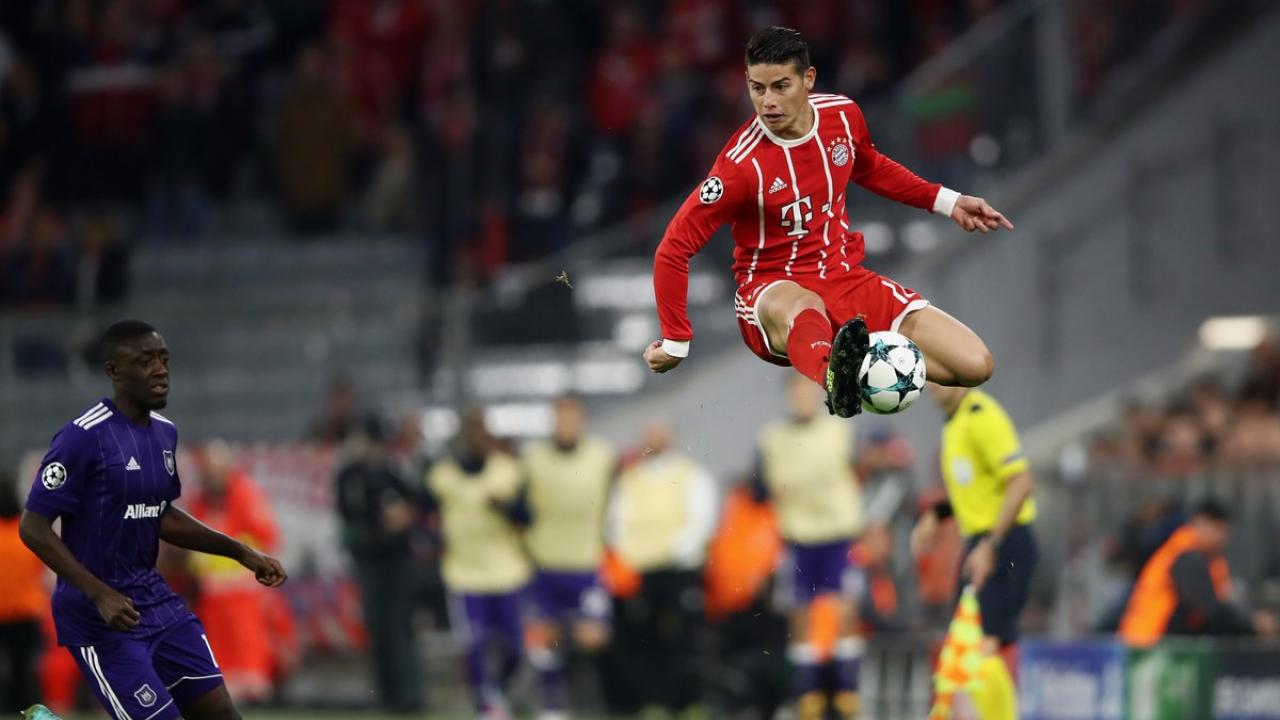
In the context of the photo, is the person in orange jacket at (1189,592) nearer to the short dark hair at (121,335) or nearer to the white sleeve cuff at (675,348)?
the white sleeve cuff at (675,348)

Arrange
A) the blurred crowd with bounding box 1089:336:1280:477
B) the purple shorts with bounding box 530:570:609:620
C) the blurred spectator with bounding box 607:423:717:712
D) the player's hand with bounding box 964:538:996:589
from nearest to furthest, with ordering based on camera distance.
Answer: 1. the player's hand with bounding box 964:538:996:589
2. the blurred crowd with bounding box 1089:336:1280:477
3. the blurred spectator with bounding box 607:423:717:712
4. the purple shorts with bounding box 530:570:609:620

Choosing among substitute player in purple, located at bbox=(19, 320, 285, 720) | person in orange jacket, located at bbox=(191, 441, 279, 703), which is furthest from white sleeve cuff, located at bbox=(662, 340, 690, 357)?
person in orange jacket, located at bbox=(191, 441, 279, 703)

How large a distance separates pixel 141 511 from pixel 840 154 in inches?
134

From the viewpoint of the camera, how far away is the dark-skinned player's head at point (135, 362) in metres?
8.93

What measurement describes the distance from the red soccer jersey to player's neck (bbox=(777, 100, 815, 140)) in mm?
22

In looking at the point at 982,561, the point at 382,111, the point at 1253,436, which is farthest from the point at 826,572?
the point at 382,111

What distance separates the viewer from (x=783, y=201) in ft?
32.3

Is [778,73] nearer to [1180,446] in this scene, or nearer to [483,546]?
[1180,446]

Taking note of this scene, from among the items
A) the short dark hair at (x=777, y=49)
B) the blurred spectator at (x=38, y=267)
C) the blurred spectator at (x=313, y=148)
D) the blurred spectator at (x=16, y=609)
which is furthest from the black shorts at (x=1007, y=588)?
the blurred spectator at (x=38, y=267)

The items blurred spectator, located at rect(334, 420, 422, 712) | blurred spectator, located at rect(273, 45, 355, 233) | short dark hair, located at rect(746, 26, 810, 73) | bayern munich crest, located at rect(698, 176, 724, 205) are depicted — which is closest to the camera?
short dark hair, located at rect(746, 26, 810, 73)

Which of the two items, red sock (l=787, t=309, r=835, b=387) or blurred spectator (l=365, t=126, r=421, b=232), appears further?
blurred spectator (l=365, t=126, r=421, b=232)

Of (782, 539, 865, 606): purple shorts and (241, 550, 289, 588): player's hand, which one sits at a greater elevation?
Result: (782, 539, 865, 606): purple shorts

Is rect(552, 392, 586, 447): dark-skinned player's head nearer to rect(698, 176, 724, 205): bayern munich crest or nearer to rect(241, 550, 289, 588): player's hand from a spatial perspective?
rect(698, 176, 724, 205): bayern munich crest

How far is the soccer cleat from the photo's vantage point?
9.27 m
